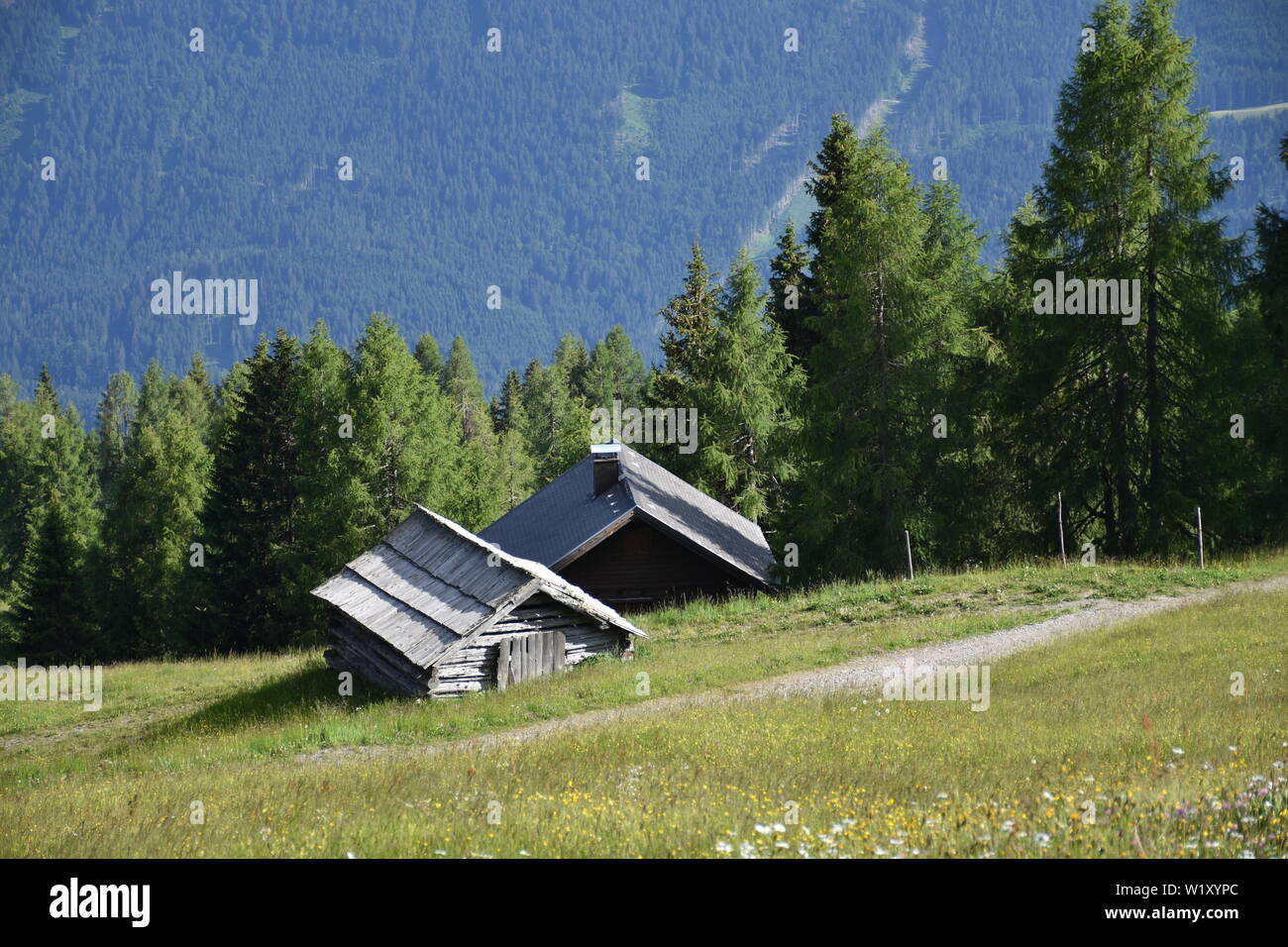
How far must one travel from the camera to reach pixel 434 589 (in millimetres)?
25281

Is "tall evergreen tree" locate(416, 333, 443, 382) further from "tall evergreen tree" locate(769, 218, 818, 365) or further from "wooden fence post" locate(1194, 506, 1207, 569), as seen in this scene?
"wooden fence post" locate(1194, 506, 1207, 569)

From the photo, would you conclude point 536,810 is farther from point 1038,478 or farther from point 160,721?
point 1038,478

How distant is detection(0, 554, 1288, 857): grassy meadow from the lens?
30.4 feet

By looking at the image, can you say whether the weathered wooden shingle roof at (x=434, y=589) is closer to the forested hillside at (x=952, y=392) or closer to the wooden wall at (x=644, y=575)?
the wooden wall at (x=644, y=575)

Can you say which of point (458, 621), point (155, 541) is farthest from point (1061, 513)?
point (155, 541)

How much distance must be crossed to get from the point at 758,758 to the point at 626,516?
20.9 m

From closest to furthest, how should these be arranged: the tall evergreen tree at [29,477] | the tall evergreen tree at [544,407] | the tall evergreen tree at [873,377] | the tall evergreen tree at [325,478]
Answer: the tall evergreen tree at [873,377] → the tall evergreen tree at [325,478] → the tall evergreen tree at [29,477] → the tall evergreen tree at [544,407]

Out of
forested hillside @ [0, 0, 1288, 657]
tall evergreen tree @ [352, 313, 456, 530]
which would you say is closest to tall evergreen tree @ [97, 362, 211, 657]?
forested hillside @ [0, 0, 1288, 657]

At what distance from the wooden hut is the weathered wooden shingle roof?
7.44m

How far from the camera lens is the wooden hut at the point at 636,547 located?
34938 mm

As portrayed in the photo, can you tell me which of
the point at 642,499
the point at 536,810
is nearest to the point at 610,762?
the point at 536,810

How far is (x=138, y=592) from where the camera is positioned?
59.2m

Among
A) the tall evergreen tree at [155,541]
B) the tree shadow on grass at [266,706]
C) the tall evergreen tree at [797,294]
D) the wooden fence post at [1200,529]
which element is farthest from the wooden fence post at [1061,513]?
the tall evergreen tree at [155,541]

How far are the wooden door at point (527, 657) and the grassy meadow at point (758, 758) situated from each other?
0.59 m
